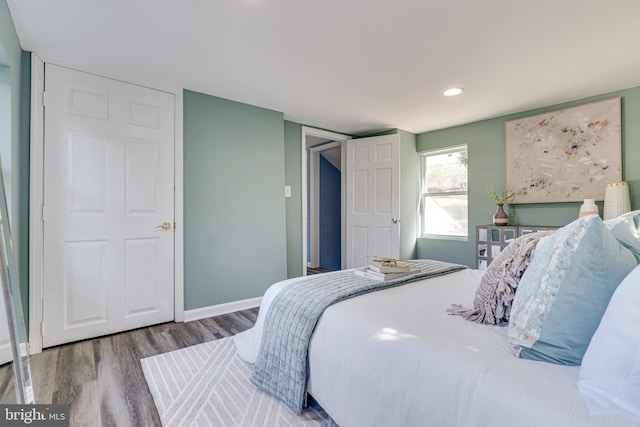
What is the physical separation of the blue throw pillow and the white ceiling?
1465 mm

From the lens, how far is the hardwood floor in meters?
1.48

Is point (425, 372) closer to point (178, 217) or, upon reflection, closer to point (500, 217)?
point (178, 217)

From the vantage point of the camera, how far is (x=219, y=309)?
9.78 feet

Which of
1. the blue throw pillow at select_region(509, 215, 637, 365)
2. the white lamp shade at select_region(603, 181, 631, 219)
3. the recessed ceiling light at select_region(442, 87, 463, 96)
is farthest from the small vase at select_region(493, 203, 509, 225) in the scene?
the blue throw pillow at select_region(509, 215, 637, 365)

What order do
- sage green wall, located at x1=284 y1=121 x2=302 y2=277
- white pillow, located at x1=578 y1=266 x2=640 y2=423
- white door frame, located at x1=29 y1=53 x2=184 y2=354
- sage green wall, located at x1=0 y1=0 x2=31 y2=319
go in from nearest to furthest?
white pillow, located at x1=578 y1=266 x2=640 y2=423
sage green wall, located at x1=0 y1=0 x2=31 y2=319
white door frame, located at x1=29 y1=53 x2=184 y2=354
sage green wall, located at x1=284 y1=121 x2=302 y2=277

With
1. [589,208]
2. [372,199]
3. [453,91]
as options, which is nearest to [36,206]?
[372,199]

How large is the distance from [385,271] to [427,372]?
89 centimetres

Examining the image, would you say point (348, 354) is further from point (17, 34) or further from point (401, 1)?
point (17, 34)

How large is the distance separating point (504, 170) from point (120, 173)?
394 cm

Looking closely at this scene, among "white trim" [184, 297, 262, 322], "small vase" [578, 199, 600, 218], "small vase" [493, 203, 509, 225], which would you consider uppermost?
"small vase" [578, 199, 600, 218]

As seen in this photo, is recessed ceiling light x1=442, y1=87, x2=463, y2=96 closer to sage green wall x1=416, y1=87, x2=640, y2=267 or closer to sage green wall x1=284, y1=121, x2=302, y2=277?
sage green wall x1=416, y1=87, x2=640, y2=267

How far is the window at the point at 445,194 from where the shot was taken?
4.00 meters

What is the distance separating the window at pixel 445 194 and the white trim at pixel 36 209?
163 inches

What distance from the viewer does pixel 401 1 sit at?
166 centimetres
